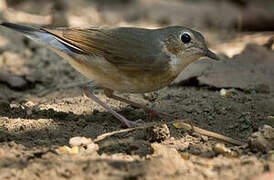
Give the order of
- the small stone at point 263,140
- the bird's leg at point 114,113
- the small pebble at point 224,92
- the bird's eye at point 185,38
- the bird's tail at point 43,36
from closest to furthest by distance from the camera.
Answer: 1. the small stone at point 263,140
2. the bird's leg at point 114,113
3. the bird's eye at point 185,38
4. the bird's tail at point 43,36
5. the small pebble at point 224,92

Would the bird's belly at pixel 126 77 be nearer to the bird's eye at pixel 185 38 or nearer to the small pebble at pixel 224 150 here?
the bird's eye at pixel 185 38

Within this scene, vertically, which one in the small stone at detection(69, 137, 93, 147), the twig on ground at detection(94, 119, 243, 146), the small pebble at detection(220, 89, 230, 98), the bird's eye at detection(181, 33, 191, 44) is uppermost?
the bird's eye at detection(181, 33, 191, 44)

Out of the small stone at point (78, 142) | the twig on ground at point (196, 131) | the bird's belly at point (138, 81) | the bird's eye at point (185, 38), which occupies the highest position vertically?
the bird's eye at point (185, 38)

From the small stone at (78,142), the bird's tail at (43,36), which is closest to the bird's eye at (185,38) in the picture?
the bird's tail at (43,36)

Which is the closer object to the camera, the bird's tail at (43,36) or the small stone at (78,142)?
the small stone at (78,142)

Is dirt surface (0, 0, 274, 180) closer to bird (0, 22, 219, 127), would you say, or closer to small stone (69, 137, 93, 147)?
small stone (69, 137, 93, 147)

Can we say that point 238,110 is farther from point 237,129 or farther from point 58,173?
point 58,173

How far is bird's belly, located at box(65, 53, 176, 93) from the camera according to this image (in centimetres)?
470

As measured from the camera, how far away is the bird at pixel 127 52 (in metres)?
4.72

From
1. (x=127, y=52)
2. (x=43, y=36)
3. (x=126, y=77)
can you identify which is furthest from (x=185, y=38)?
(x=43, y=36)

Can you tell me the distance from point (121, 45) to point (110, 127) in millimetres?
954

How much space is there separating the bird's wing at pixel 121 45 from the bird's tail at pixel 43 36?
0.05m

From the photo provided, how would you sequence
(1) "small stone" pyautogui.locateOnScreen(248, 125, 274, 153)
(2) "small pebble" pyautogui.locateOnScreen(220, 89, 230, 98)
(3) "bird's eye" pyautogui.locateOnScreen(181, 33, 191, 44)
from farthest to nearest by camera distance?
(2) "small pebble" pyautogui.locateOnScreen(220, 89, 230, 98)
(3) "bird's eye" pyautogui.locateOnScreen(181, 33, 191, 44)
(1) "small stone" pyautogui.locateOnScreen(248, 125, 274, 153)

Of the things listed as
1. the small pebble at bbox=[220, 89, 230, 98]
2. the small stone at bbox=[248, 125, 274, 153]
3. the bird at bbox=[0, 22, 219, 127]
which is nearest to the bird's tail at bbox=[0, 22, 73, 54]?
the bird at bbox=[0, 22, 219, 127]
